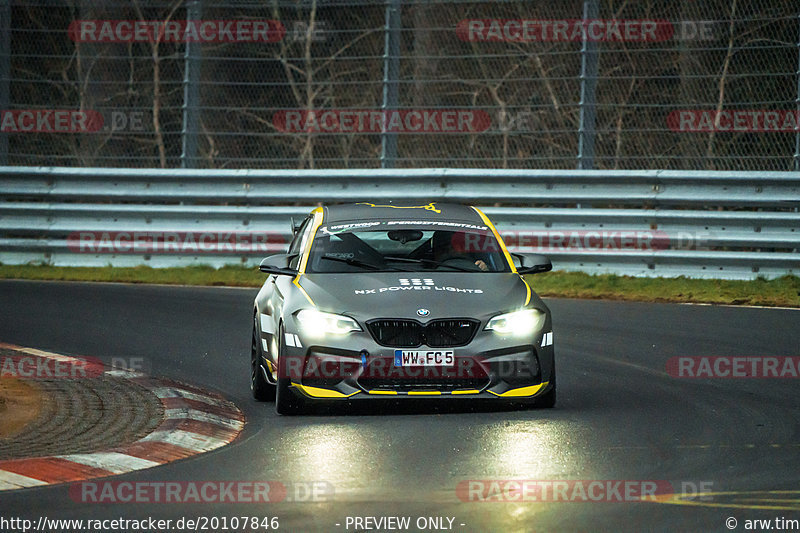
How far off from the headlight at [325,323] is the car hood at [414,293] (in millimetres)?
49

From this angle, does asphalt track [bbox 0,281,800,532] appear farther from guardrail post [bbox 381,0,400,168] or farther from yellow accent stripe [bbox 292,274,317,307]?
guardrail post [bbox 381,0,400,168]

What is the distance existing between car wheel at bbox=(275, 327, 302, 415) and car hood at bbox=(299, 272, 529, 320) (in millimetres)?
363

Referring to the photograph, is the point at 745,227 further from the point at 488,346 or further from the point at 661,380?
the point at 488,346

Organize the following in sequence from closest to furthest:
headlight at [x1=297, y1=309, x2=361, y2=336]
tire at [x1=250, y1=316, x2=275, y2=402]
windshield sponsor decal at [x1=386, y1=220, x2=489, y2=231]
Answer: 1. headlight at [x1=297, y1=309, x2=361, y2=336]
2. tire at [x1=250, y1=316, x2=275, y2=402]
3. windshield sponsor decal at [x1=386, y1=220, x2=489, y2=231]

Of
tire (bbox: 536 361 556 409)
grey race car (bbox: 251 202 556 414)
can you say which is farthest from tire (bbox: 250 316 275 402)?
tire (bbox: 536 361 556 409)

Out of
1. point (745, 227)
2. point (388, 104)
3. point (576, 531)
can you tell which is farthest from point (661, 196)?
point (576, 531)

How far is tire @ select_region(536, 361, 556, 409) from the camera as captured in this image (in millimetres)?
9086

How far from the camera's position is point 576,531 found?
19.1ft

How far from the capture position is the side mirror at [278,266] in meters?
9.73

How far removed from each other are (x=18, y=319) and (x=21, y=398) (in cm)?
494

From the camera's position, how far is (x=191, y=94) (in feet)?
58.9

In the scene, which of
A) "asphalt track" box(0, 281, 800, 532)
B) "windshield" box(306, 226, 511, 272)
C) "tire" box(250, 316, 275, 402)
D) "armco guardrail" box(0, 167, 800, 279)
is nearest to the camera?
"asphalt track" box(0, 281, 800, 532)

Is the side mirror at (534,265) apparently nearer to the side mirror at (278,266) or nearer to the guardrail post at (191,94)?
the side mirror at (278,266)

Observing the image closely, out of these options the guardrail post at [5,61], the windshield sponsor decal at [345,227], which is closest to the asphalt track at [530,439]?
the windshield sponsor decal at [345,227]
